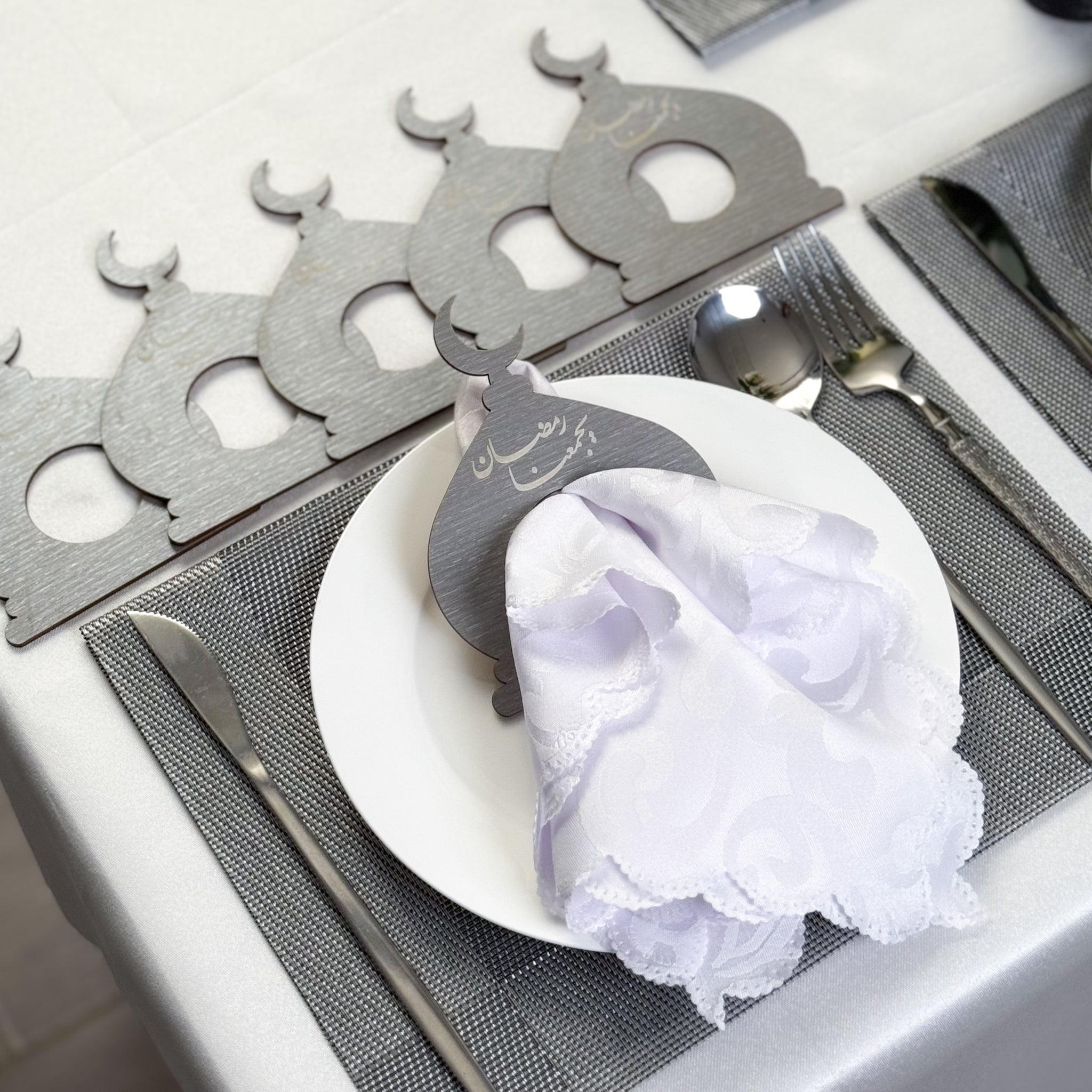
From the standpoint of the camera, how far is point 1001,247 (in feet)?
2.18

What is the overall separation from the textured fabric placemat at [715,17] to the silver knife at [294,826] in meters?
0.51

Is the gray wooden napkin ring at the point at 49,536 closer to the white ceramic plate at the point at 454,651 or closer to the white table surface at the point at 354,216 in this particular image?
the white table surface at the point at 354,216

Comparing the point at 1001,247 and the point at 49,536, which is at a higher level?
the point at 49,536

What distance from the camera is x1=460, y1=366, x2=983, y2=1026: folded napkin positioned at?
42 cm

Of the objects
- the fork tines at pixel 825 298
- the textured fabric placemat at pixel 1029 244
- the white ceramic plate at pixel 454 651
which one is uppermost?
the white ceramic plate at pixel 454 651

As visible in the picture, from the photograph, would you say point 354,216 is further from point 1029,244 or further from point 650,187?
point 1029,244

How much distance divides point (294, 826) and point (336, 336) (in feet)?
0.96

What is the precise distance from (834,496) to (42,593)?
0.40 m

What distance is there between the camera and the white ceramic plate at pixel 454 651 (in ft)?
1.52

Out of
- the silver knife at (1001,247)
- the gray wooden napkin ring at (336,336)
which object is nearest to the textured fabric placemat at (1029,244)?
the silver knife at (1001,247)

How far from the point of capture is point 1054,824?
0.51 metres

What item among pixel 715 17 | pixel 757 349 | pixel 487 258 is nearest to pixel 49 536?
pixel 487 258

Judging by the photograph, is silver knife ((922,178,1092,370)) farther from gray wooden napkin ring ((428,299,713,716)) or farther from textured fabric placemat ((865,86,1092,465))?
gray wooden napkin ring ((428,299,713,716))

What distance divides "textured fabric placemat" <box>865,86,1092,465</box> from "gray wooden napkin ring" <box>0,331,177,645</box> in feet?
1.52
